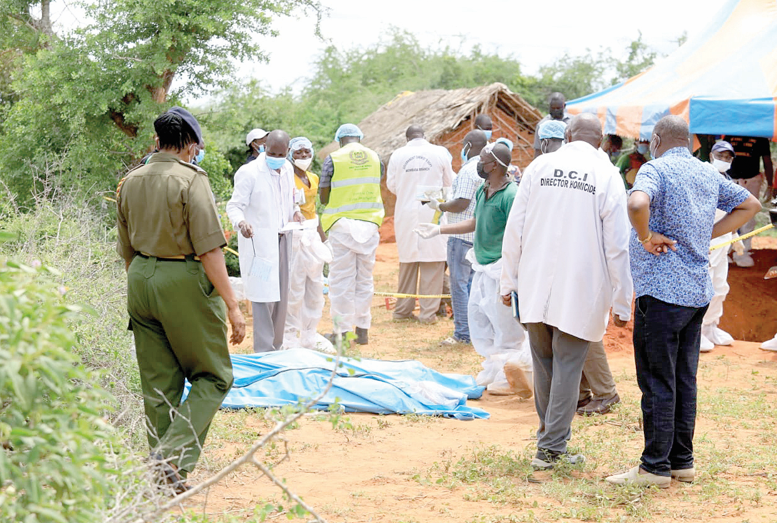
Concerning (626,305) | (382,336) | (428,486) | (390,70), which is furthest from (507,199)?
(390,70)

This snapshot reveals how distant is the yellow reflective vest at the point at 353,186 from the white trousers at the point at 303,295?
27.6 inches

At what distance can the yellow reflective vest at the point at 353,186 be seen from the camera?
8.78 metres

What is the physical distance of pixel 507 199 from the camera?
21.3 ft

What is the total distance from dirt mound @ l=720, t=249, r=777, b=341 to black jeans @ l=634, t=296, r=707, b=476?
20.7ft

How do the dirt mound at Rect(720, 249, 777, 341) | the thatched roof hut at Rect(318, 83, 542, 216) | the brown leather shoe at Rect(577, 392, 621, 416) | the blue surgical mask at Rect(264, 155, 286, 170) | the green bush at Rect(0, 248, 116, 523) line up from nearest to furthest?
the green bush at Rect(0, 248, 116, 523) < the brown leather shoe at Rect(577, 392, 621, 416) < the blue surgical mask at Rect(264, 155, 286, 170) < the dirt mound at Rect(720, 249, 777, 341) < the thatched roof hut at Rect(318, 83, 542, 216)

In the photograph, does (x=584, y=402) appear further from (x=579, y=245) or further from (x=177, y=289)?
(x=177, y=289)

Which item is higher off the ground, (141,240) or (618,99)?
(618,99)

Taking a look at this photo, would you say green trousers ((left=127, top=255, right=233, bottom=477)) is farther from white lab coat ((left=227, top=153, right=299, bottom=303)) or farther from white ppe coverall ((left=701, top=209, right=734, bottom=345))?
white ppe coverall ((left=701, top=209, right=734, bottom=345))

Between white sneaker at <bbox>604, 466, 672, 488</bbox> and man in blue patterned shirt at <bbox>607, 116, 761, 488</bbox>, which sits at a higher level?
man in blue patterned shirt at <bbox>607, 116, 761, 488</bbox>

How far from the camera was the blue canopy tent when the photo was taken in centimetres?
980

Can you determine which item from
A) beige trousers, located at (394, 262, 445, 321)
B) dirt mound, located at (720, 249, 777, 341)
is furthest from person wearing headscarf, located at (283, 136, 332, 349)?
dirt mound, located at (720, 249, 777, 341)

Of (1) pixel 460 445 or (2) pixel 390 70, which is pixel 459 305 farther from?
(2) pixel 390 70

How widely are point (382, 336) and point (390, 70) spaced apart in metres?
22.1

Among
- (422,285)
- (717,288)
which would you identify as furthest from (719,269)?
(422,285)
